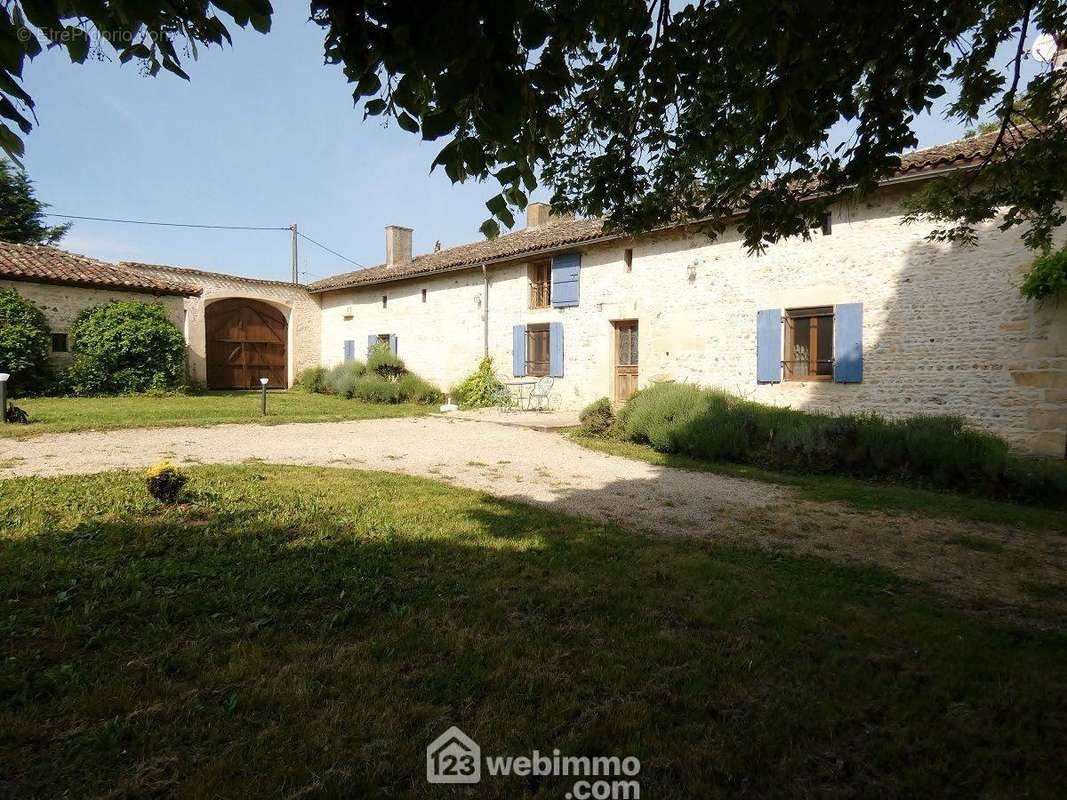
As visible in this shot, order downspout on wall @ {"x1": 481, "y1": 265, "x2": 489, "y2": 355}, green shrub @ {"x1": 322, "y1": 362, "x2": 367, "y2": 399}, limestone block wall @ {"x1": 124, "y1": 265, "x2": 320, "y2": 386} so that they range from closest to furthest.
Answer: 1. downspout on wall @ {"x1": 481, "y1": 265, "x2": 489, "y2": 355}
2. green shrub @ {"x1": 322, "y1": 362, "x2": 367, "y2": 399}
3. limestone block wall @ {"x1": 124, "y1": 265, "x2": 320, "y2": 386}

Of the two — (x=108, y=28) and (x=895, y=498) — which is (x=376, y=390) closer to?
(x=895, y=498)

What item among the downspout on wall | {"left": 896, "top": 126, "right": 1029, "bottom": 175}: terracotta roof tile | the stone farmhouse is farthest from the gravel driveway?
the downspout on wall

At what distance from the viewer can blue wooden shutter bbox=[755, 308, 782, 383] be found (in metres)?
10.6

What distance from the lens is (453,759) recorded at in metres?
1.89

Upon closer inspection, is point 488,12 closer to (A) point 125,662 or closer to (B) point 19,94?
(B) point 19,94

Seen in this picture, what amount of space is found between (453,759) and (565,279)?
42.1ft

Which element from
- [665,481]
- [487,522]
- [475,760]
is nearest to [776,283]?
[665,481]

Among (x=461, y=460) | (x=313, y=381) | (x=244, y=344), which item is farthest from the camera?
(x=313, y=381)

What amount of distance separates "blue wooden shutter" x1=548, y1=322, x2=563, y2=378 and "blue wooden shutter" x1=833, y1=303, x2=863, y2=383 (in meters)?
6.27

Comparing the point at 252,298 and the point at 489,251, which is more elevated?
the point at 489,251

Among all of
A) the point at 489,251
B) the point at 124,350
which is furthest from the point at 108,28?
the point at 124,350

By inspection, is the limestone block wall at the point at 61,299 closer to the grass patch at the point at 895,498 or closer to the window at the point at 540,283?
the window at the point at 540,283

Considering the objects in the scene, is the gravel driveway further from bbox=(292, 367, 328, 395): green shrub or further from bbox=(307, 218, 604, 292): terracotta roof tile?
bbox=(292, 367, 328, 395): green shrub

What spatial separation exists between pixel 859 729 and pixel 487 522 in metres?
2.93
